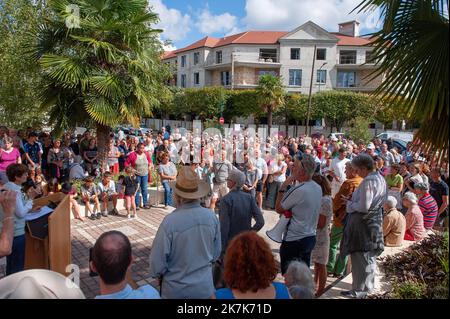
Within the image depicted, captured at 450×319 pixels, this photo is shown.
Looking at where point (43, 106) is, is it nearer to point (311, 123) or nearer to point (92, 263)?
point (92, 263)

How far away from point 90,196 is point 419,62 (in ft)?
23.4

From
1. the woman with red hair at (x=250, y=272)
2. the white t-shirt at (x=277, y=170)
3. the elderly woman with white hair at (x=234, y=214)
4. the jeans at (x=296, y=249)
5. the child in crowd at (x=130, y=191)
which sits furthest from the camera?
the white t-shirt at (x=277, y=170)

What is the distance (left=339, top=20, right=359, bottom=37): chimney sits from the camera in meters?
47.0

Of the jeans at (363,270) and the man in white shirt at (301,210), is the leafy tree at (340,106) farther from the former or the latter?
the man in white shirt at (301,210)

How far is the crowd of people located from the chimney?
4445cm

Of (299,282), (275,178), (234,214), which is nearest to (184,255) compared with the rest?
(299,282)

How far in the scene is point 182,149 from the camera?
12.3m

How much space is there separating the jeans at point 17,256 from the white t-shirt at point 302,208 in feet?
9.80

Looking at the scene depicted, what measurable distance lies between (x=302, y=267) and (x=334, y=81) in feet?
144

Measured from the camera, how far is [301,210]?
3824 mm

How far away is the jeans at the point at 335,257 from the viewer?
16.6 feet

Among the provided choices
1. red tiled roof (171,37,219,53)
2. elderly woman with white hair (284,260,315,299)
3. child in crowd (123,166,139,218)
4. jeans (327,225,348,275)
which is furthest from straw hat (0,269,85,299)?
red tiled roof (171,37,219,53)

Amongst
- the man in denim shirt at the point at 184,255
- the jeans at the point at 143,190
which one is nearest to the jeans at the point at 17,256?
the man in denim shirt at the point at 184,255

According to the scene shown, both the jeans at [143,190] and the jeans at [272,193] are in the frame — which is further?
the jeans at [272,193]
